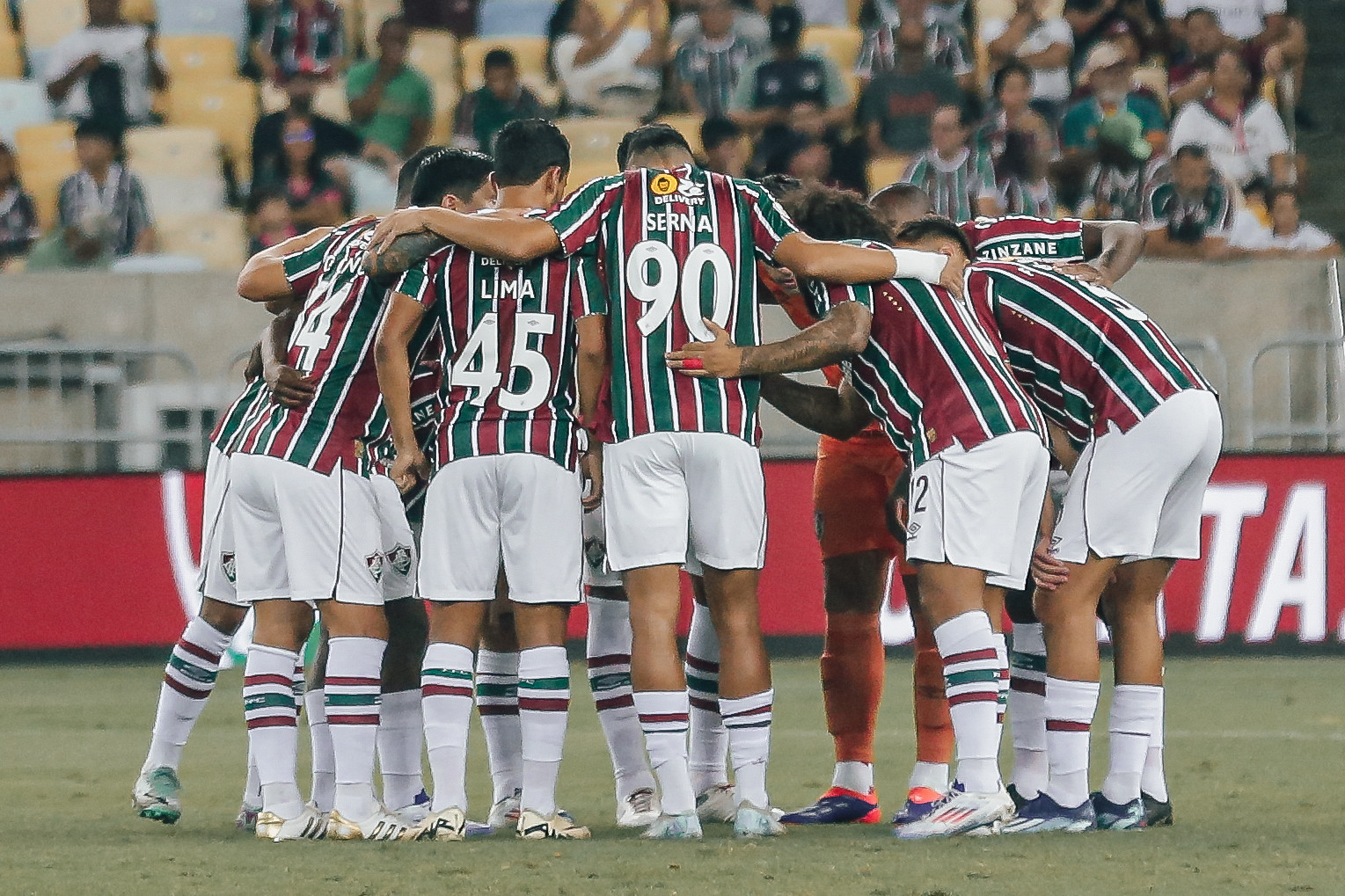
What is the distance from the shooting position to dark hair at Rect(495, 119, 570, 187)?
6.04 m

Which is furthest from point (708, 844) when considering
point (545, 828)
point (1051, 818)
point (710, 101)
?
point (710, 101)

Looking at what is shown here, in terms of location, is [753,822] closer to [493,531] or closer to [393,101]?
[493,531]

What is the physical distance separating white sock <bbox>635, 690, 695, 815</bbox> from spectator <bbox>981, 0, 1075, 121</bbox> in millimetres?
9801

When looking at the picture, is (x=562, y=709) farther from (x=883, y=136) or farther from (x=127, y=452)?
(x=883, y=136)

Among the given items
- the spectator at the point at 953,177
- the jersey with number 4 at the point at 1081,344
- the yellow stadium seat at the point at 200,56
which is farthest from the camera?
the yellow stadium seat at the point at 200,56

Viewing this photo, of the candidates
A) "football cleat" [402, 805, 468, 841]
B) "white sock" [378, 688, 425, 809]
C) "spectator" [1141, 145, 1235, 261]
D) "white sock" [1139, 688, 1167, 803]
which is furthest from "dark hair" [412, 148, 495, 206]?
"spectator" [1141, 145, 1235, 261]

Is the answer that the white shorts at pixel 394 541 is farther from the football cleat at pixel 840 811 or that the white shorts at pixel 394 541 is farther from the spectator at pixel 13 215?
the spectator at pixel 13 215

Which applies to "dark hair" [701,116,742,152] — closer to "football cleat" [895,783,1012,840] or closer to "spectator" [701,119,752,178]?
"spectator" [701,119,752,178]

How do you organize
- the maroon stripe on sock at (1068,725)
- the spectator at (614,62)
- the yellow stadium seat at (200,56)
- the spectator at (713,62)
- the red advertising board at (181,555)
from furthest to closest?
the yellow stadium seat at (200,56) < the spectator at (614,62) < the spectator at (713,62) < the red advertising board at (181,555) < the maroon stripe on sock at (1068,725)

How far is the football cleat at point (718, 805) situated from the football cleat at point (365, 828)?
0.99 meters

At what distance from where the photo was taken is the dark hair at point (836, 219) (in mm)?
6180

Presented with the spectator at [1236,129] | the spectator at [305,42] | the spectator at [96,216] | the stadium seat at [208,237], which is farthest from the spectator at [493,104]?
the spectator at [1236,129]

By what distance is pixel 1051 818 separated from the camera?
19.4 ft

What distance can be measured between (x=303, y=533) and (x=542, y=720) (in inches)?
34.0
